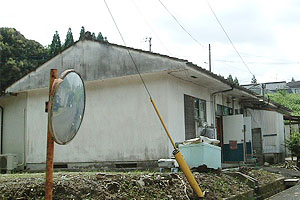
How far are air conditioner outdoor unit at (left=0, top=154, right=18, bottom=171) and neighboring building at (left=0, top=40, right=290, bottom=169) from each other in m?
0.46

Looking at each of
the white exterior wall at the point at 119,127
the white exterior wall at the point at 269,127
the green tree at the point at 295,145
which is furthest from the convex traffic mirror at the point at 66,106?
the white exterior wall at the point at 269,127

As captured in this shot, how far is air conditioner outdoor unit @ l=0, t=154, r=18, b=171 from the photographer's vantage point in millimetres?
14547

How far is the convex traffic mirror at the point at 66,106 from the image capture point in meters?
3.34

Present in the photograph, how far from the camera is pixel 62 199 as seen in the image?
18.3ft

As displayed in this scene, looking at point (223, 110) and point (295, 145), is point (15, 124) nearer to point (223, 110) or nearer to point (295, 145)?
point (223, 110)

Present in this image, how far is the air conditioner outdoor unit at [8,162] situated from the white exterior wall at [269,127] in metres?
13.2

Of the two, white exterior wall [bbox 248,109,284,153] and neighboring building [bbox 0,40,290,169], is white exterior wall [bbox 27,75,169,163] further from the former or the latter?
white exterior wall [bbox 248,109,284,153]

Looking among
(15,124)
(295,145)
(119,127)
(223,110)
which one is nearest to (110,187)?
(119,127)

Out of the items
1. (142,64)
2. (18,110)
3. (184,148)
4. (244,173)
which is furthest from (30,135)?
(244,173)

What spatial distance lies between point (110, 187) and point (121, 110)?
23.6 ft

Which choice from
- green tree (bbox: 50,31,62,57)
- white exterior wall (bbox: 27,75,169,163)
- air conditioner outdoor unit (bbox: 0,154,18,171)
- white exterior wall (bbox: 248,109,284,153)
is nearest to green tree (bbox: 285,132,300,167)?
white exterior wall (bbox: 248,109,284,153)

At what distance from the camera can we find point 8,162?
14578mm

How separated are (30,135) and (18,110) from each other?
142 centimetres

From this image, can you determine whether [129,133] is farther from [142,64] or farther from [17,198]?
[17,198]
